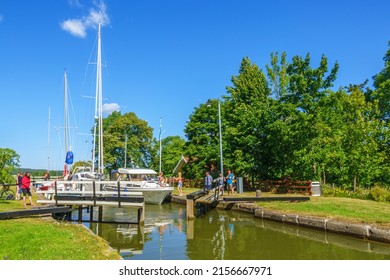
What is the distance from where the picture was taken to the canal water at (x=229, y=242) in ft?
39.4

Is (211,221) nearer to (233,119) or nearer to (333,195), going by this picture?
(333,195)

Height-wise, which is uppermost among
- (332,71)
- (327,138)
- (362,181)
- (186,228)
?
(332,71)

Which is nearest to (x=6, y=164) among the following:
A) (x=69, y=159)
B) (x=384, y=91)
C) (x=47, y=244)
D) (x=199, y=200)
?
(x=69, y=159)

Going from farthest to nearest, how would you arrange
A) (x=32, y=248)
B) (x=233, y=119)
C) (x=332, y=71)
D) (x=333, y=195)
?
(x=233, y=119) < (x=332, y=71) < (x=333, y=195) < (x=32, y=248)

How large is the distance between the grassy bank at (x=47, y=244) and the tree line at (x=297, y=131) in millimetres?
19958

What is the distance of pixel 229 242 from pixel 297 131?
1573 cm

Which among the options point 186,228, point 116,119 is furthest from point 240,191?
point 116,119

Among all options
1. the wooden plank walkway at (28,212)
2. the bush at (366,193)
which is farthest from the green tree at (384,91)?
the wooden plank walkway at (28,212)

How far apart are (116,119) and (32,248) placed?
60629 millimetres

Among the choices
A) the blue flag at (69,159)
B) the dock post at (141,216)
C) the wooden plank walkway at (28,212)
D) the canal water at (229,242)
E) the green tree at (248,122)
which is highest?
the green tree at (248,122)

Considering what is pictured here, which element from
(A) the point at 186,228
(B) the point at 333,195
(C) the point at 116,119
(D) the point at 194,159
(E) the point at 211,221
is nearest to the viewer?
(A) the point at 186,228

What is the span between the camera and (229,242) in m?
14.3

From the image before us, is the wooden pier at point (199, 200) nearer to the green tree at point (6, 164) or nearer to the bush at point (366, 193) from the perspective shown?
the bush at point (366, 193)

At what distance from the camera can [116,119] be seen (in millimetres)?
69250
